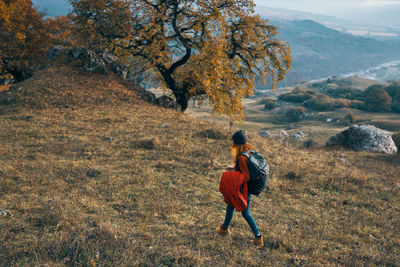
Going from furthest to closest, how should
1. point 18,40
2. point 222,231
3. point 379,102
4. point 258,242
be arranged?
point 379,102, point 18,40, point 222,231, point 258,242

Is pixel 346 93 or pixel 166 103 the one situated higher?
pixel 346 93

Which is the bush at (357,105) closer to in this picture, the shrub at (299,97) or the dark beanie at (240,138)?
the shrub at (299,97)

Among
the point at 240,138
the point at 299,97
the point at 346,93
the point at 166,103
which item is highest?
the point at 346,93

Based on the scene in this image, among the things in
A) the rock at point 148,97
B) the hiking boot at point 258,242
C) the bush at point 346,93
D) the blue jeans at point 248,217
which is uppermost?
the bush at point 346,93

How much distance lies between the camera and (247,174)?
580 cm

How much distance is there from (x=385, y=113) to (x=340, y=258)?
124063mm

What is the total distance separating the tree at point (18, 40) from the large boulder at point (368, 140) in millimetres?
34285

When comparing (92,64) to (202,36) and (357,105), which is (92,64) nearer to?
(202,36)

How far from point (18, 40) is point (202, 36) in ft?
80.9

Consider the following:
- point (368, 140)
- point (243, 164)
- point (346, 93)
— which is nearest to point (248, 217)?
point (243, 164)

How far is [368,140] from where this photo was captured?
22672 millimetres

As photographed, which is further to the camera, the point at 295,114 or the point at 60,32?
the point at 295,114

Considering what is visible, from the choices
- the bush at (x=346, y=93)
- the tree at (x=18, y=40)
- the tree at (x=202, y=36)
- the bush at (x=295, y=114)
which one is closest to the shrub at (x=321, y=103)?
the bush at (x=295, y=114)

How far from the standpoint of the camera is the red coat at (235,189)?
578 cm
